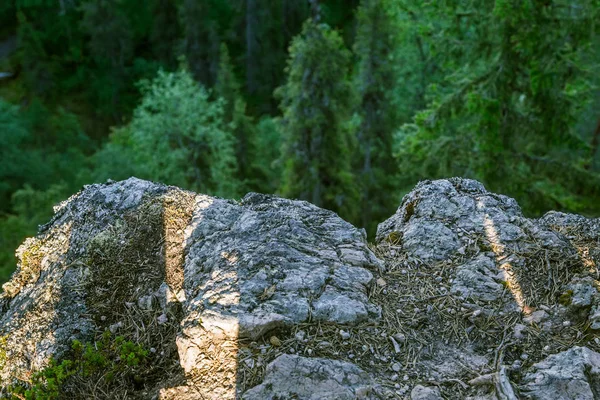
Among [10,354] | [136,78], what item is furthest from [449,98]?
[136,78]

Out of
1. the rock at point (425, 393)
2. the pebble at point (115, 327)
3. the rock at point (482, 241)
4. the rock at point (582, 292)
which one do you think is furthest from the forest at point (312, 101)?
the pebble at point (115, 327)

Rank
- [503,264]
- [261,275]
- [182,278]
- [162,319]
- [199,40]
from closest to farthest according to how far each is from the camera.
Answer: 1. [261,275]
2. [162,319]
3. [182,278]
4. [503,264]
5. [199,40]

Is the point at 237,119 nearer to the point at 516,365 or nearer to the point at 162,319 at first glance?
the point at 162,319

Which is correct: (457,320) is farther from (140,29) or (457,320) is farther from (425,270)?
(140,29)

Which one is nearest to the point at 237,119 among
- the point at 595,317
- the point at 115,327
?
the point at 115,327

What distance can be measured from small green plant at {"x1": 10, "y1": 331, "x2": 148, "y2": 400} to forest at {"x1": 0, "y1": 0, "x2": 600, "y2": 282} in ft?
28.0

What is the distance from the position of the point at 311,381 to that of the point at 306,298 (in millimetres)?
507

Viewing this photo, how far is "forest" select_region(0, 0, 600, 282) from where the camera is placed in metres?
10.0

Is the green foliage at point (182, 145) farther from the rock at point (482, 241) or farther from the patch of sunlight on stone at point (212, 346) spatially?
the patch of sunlight on stone at point (212, 346)

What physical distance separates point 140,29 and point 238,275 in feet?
140

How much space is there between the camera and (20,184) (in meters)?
24.3

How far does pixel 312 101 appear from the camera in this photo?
50.6 ft

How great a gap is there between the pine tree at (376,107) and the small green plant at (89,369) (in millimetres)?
17656

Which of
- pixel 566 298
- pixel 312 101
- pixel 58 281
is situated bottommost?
pixel 312 101
